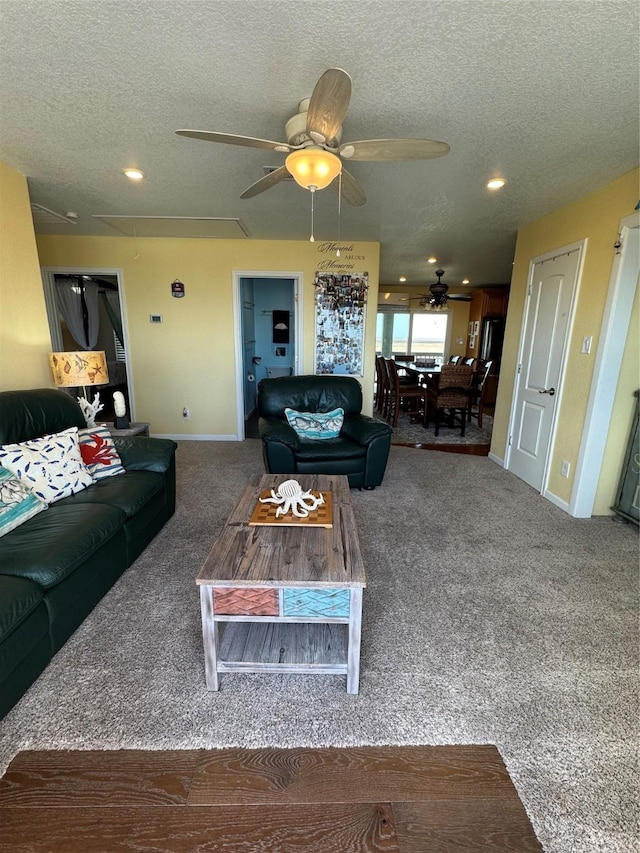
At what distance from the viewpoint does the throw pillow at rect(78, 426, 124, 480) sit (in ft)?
7.80

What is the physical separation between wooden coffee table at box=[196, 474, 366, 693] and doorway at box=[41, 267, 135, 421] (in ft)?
8.88

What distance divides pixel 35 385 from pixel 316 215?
287 centimetres

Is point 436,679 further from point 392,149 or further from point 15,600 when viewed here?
point 392,149

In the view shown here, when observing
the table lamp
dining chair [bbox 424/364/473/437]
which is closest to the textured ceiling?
the table lamp

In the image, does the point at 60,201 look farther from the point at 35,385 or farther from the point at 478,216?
the point at 478,216

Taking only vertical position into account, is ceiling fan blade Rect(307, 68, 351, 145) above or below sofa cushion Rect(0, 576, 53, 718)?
above

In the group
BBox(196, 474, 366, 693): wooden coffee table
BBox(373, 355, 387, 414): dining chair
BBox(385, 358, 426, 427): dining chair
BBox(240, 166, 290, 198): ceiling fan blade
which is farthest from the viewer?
BBox(373, 355, 387, 414): dining chair

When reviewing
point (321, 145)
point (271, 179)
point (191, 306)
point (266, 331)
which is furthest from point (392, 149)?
point (266, 331)

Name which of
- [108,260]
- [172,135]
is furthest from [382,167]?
[108,260]

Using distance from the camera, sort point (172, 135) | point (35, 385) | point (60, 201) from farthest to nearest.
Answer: point (60, 201), point (35, 385), point (172, 135)

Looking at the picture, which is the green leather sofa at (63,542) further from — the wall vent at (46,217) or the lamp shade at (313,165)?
the wall vent at (46,217)

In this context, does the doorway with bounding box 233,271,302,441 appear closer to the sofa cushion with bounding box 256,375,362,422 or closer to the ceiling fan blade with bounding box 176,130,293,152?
the sofa cushion with bounding box 256,375,362,422

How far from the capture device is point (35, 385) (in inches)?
113

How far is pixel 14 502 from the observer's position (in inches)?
70.9
